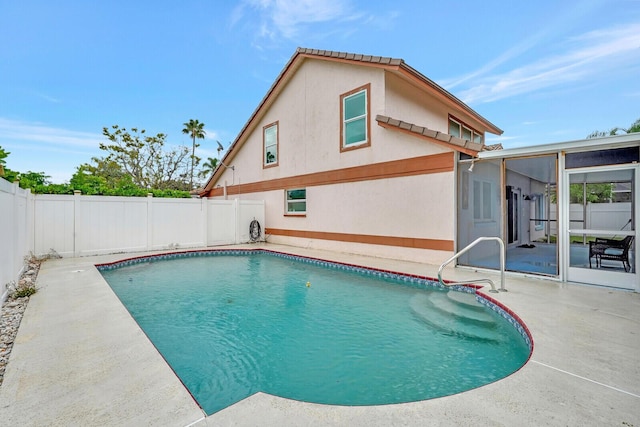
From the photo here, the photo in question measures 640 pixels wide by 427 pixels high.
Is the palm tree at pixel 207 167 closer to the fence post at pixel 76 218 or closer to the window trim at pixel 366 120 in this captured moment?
the fence post at pixel 76 218

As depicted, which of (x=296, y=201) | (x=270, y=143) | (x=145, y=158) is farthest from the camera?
(x=145, y=158)

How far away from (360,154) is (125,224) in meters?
8.79

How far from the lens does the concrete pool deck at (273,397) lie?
82.4 inches

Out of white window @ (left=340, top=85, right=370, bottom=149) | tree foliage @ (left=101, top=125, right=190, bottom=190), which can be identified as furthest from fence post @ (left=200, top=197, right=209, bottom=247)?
tree foliage @ (left=101, top=125, right=190, bottom=190)

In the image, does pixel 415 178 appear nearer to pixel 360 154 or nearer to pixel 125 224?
pixel 360 154

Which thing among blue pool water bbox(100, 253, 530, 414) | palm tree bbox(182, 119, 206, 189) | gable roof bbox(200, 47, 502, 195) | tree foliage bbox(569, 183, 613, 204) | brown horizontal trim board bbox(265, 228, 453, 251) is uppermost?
palm tree bbox(182, 119, 206, 189)

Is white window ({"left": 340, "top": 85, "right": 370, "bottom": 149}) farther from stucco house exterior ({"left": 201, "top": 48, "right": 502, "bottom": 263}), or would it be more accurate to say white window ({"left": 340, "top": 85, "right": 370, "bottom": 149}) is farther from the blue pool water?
the blue pool water

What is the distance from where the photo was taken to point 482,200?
8664 mm

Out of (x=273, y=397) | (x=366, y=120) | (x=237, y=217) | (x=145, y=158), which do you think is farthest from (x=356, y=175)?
(x=145, y=158)

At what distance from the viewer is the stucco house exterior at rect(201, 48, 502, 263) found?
27.3ft

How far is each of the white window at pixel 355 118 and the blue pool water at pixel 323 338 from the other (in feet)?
17.0

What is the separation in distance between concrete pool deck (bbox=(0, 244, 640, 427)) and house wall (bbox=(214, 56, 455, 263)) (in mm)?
4425

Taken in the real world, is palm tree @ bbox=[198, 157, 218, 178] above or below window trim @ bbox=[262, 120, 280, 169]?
above

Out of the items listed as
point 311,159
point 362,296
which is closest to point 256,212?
point 311,159
